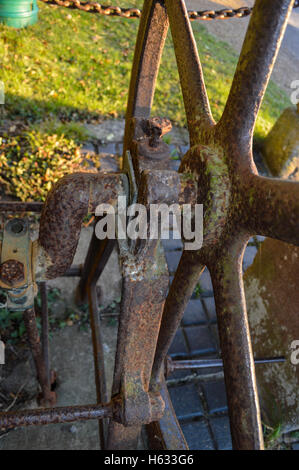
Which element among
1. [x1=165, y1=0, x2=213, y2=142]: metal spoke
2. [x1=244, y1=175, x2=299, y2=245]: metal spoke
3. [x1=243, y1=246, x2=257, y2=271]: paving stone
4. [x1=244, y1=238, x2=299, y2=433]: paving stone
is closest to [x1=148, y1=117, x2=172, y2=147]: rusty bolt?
[x1=165, y1=0, x2=213, y2=142]: metal spoke

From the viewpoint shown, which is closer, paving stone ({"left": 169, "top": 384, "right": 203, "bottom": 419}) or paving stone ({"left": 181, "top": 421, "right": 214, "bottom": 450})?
paving stone ({"left": 181, "top": 421, "right": 214, "bottom": 450})

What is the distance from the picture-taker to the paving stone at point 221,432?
2.52 metres

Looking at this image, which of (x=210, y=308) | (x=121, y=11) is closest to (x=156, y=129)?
(x=121, y=11)

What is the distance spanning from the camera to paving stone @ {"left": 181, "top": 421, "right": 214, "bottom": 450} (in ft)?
8.23

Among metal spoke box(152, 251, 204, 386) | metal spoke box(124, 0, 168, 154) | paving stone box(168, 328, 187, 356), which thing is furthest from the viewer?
paving stone box(168, 328, 187, 356)

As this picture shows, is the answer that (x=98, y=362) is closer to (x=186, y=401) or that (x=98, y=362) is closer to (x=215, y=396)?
(x=186, y=401)

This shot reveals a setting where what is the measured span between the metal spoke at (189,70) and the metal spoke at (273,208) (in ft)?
1.33

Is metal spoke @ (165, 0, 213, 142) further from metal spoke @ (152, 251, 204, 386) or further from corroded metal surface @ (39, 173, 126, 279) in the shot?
metal spoke @ (152, 251, 204, 386)

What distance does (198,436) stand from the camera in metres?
2.54

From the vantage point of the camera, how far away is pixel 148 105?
1.91m

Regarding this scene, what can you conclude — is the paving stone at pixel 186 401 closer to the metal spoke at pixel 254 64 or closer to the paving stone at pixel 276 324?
the paving stone at pixel 276 324

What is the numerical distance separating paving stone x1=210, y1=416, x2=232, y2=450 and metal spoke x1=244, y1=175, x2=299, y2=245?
2.02 metres

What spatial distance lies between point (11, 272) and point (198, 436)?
179cm

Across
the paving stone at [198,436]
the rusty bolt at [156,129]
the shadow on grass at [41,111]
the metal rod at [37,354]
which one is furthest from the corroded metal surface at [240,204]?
the shadow on grass at [41,111]
